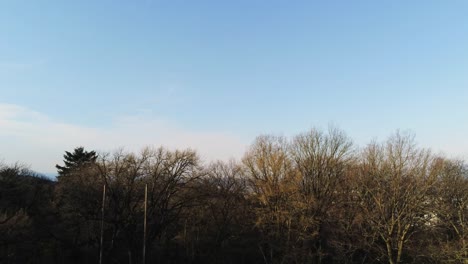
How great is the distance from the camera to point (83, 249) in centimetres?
4097

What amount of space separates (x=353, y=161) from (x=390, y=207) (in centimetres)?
602

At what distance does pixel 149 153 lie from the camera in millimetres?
41438

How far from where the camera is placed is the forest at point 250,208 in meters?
33.5

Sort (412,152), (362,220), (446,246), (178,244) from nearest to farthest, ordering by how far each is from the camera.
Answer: (446,246), (412,152), (362,220), (178,244)

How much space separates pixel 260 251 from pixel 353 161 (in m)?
13.8

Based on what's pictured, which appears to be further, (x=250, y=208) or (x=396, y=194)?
(x=250, y=208)

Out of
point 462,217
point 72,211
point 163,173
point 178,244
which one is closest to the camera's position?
point 462,217

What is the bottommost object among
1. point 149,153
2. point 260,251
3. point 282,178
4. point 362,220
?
point 260,251

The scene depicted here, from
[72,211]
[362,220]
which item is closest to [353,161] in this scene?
[362,220]

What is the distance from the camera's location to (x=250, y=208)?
43.5 metres

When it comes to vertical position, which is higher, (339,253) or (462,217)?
(462,217)

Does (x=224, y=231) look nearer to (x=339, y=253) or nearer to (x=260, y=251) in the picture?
(x=260, y=251)

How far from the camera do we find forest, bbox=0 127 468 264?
33.5 m

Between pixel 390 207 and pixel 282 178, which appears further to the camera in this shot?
pixel 282 178
